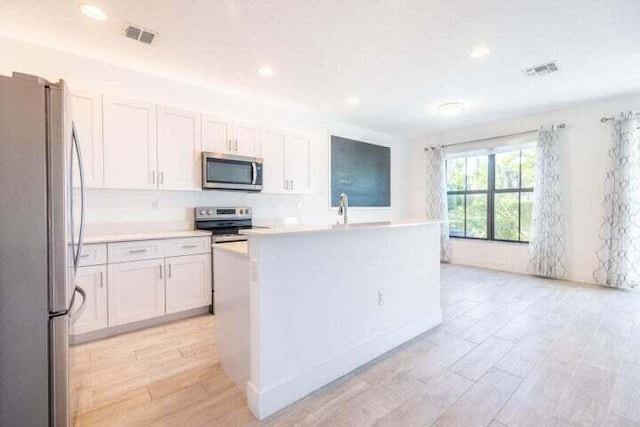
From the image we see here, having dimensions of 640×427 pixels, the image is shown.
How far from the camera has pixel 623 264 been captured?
13.4ft

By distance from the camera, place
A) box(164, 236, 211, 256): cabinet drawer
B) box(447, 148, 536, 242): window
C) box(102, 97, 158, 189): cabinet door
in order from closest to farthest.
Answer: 1. box(102, 97, 158, 189): cabinet door
2. box(164, 236, 211, 256): cabinet drawer
3. box(447, 148, 536, 242): window

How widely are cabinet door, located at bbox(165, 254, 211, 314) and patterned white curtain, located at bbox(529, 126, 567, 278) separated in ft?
16.3

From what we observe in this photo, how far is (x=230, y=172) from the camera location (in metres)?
3.68

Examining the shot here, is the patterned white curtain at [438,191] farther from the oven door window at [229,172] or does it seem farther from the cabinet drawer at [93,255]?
the cabinet drawer at [93,255]

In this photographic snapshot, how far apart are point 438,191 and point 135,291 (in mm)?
5363

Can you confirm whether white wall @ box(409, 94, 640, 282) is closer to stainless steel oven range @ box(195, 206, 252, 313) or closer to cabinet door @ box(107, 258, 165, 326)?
stainless steel oven range @ box(195, 206, 252, 313)

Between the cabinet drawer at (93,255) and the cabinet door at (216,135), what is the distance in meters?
1.51

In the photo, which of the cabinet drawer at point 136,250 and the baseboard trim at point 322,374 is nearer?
the baseboard trim at point 322,374

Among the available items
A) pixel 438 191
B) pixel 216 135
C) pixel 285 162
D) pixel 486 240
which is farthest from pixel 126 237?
pixel 486 240

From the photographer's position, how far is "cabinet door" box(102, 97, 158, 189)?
2928 mm

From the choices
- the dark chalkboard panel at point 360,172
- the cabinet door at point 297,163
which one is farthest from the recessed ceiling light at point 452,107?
the cabinet door at point 297,163

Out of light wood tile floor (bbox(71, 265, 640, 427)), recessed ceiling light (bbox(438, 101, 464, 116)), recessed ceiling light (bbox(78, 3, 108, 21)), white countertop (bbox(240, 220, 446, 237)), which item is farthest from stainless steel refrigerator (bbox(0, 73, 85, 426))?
recessed ceiling light (bbox(438, 101, 464, 116))

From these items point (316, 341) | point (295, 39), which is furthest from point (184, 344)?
point (295, 39)

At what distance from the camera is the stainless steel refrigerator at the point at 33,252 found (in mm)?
1165
